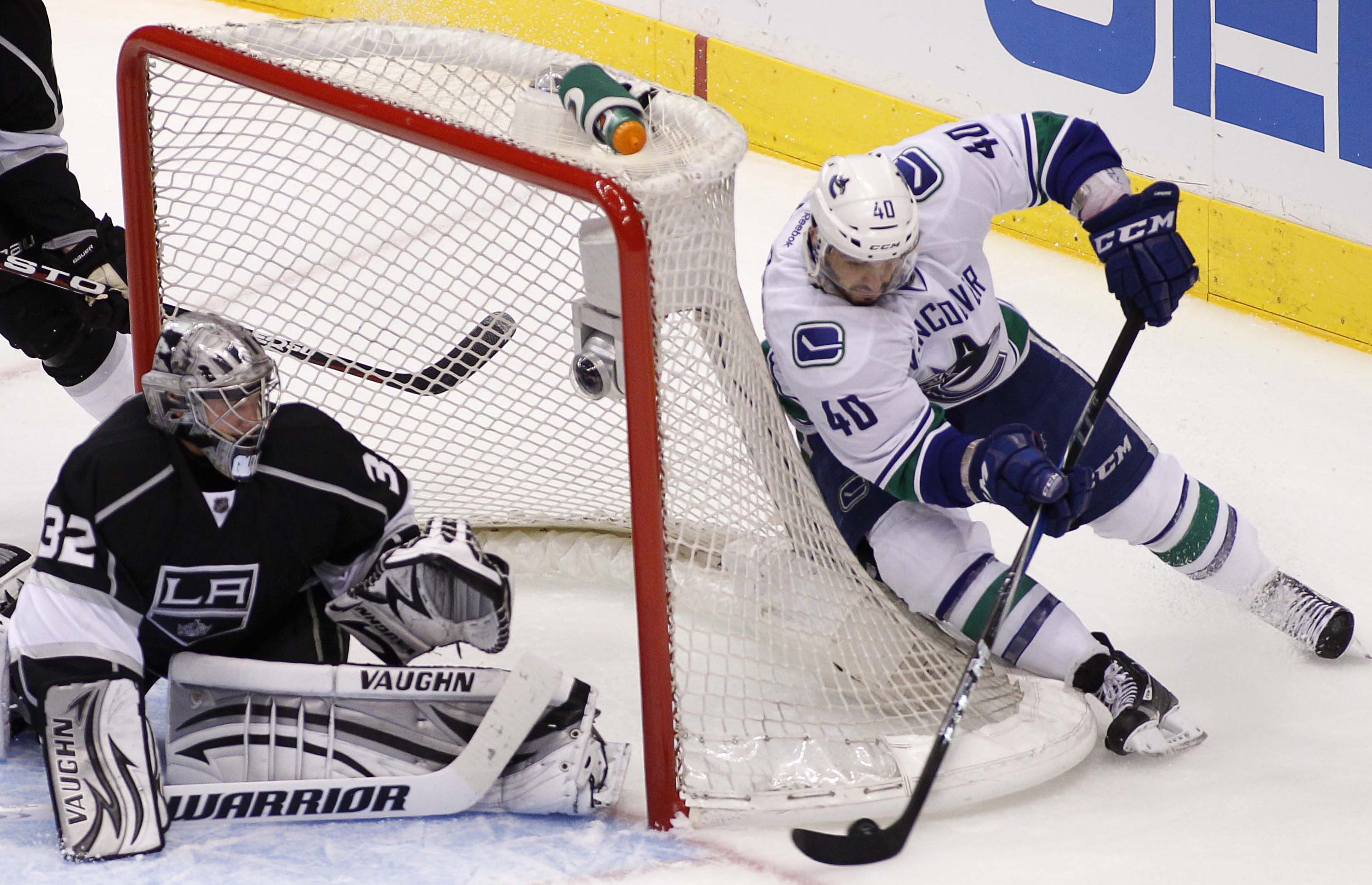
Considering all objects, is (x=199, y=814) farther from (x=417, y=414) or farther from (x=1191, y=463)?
(x=1191, y=463)

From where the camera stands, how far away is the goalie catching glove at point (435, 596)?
91.7 inches

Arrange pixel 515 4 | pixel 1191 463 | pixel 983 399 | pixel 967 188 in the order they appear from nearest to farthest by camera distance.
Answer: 1. pixel 967 188
2. pixel 983 399
3. pixel 1191 463
4. pixel 515 4

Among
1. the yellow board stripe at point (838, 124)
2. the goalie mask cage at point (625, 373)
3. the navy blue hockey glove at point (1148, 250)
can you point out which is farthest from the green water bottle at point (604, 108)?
the yellow board stripe at point (838, 124)

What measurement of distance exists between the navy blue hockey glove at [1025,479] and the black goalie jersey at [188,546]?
0.81 metres

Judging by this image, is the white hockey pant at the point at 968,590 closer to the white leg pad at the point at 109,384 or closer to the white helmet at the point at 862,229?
the white helmet at the point at 862,229

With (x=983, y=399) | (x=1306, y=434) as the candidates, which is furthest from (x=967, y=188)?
(x=1306, y=434)

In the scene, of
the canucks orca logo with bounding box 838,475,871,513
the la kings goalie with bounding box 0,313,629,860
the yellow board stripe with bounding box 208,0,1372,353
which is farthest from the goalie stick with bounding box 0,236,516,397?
the yellow board stripe with bounding box 208,0,1372,353

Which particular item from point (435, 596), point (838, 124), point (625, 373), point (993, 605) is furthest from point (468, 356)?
point (838, 124)

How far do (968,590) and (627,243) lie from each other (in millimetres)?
847

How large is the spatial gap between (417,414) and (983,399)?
3.15 ft

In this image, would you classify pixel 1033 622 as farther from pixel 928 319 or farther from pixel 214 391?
pixel 214 391

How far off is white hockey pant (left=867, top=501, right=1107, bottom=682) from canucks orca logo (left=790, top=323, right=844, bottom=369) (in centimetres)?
32

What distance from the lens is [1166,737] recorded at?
8.25 ft

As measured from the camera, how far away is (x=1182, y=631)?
9.60 ft
